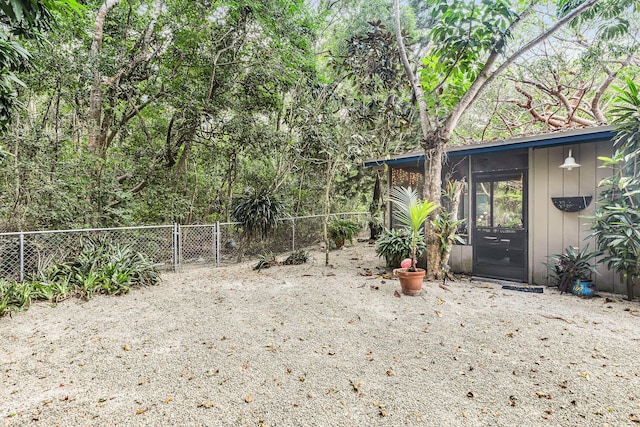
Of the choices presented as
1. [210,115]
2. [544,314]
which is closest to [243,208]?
[210,115]

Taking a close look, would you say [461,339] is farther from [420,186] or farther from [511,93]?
[511,93]

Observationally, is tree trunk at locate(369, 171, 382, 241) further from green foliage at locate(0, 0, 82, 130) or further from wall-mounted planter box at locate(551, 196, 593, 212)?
green foliage at locate(0, 0, 82, 130)

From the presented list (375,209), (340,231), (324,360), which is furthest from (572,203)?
(375,209)

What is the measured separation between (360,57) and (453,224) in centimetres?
373

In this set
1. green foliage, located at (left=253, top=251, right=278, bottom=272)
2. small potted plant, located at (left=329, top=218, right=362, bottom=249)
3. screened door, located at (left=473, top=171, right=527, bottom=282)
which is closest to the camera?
screened door, located at (left=473, top=171, right=527, bottom=282)

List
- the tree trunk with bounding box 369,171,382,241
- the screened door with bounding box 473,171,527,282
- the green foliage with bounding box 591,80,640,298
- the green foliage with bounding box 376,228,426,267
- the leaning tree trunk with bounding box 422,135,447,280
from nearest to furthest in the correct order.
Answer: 1. the green foliage with bounding box 591,80,640,298
2. the leaning tree trunk with bounding box 422,135,447,280
3. the screened door with bounding box 473,171,527,282
4. the green foliage with bounding box 376,228,426,267
5. the tree trunk with bounding box 369,171,382,241

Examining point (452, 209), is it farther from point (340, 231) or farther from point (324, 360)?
point (340, 231)

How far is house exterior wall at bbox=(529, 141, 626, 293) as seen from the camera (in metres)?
4.52

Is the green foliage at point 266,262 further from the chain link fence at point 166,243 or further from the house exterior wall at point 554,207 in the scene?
the house exterior wall at point 554,207

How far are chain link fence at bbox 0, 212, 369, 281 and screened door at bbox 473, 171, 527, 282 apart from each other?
4121 millimetres

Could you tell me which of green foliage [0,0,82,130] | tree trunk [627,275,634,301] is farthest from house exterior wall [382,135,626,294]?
green foliage [0,0,82,130]

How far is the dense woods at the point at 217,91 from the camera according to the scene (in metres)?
4.92

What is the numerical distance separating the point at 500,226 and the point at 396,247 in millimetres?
1793

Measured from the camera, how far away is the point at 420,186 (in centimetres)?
641
